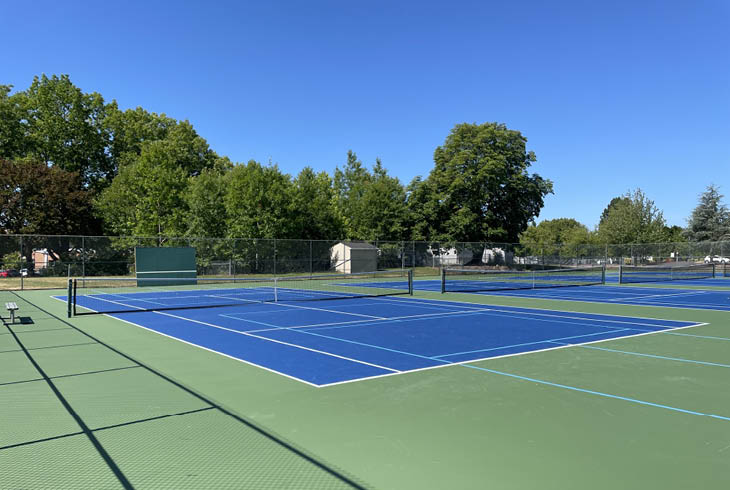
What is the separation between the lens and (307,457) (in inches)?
192

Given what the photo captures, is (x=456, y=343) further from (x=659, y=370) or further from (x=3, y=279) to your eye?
(x=3, y=279)

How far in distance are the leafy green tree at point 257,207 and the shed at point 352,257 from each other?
6394 millimetres

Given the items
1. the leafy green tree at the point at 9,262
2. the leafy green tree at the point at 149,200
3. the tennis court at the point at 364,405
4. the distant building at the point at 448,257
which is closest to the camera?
the tennis court at the point at 364,405

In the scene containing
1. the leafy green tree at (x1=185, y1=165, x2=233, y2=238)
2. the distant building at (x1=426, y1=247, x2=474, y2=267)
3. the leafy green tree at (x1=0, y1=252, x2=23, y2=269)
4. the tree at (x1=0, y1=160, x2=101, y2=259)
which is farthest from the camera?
the distant building at (x1=426, y1=247, x2=474, y2=267)

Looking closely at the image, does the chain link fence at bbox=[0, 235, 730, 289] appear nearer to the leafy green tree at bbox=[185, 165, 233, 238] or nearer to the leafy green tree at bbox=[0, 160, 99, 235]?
the leafy green tree at bbox=[185, 165, 233, 238]

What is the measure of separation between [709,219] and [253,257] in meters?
58.3

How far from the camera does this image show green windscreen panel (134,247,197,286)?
29219 millimetres

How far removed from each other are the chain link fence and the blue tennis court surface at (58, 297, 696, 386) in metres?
15.8

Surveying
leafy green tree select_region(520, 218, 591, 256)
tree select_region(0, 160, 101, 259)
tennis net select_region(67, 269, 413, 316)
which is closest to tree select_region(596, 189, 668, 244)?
leafy green tree select_region(520, 218, 591, 256)

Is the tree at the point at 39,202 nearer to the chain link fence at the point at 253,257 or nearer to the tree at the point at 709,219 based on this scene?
the chain link fence at the point at 253,257

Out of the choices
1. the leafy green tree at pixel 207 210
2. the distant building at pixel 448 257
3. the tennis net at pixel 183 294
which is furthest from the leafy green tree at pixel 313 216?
the tennis net at pixel 183 294

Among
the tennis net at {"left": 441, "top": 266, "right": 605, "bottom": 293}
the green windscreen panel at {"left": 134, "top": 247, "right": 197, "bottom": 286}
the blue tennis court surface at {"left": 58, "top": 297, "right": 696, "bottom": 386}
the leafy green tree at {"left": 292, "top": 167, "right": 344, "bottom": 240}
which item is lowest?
the blue tennis court surface at {"left": 58, "top": 297, "right": 696, "bottom": 386}

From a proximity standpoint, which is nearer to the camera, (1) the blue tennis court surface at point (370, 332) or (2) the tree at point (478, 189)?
(1) the blue tennis court surface at point (370, 332)

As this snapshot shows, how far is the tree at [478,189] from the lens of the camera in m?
52.5
